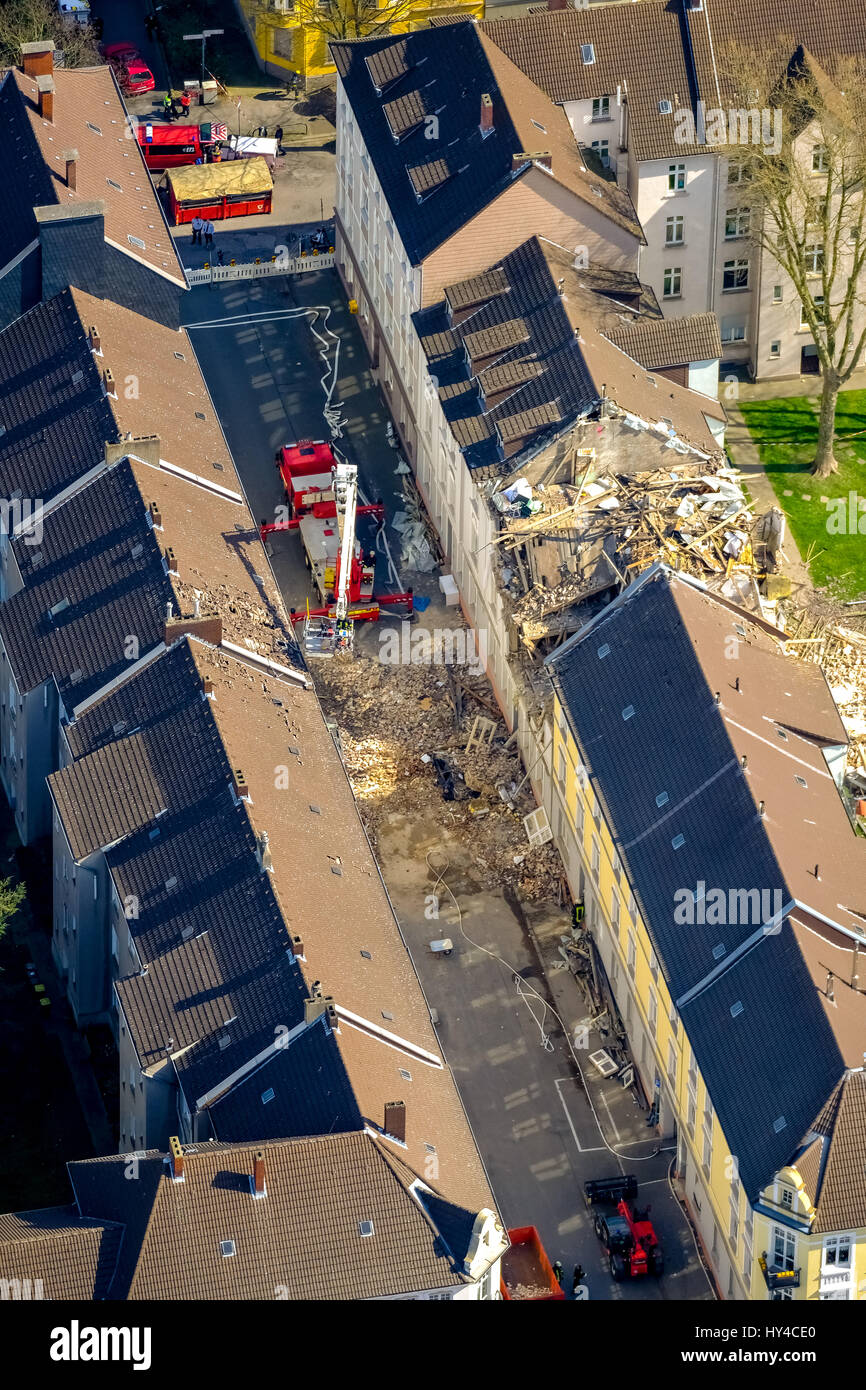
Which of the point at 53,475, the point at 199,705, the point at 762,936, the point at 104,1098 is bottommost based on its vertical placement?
the point at 104,1098

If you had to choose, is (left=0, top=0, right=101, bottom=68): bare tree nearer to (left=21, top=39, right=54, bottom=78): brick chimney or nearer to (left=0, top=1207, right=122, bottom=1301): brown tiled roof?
(left=21, top=39, right=54, bottom=78): brick chimney

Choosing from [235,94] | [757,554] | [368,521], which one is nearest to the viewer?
[757,554]

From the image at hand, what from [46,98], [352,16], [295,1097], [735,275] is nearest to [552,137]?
[735,275]

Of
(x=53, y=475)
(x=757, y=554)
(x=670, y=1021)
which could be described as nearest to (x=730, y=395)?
(x=757, y=554)

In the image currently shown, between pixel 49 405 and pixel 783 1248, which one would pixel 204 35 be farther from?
pixel 783 1248

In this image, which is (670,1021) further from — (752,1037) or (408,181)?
(408,181)

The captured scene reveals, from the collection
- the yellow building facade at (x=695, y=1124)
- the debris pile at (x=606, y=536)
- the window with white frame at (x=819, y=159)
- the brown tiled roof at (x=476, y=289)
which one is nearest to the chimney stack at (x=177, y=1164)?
the yellow building facade at (x=695, y=1124)
